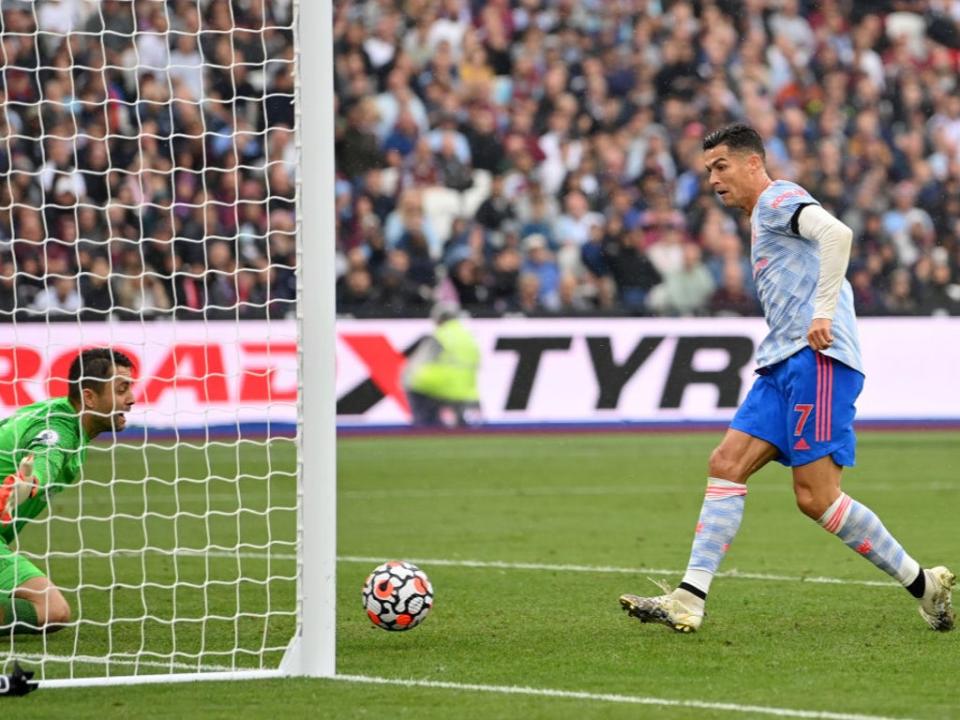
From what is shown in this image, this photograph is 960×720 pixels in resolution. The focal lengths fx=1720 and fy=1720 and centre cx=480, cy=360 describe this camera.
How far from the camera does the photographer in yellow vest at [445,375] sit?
17.7 metres

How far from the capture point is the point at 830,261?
21.6ft

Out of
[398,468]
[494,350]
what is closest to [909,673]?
[398,468]

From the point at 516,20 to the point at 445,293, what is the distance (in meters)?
4.81

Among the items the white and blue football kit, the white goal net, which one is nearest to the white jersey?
the white and blue football kit

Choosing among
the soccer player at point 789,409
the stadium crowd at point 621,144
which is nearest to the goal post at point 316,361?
the soccer player at point 789,409

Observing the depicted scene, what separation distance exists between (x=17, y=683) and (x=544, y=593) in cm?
325

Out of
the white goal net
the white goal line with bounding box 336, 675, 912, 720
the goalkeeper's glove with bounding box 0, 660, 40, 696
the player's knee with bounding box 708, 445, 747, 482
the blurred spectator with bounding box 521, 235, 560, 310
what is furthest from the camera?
the blurred spectator with bounding box 521, 235, 560, 310

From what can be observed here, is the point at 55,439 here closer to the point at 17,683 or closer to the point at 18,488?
the point at 18,488

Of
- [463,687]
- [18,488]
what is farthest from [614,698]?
[18,488]

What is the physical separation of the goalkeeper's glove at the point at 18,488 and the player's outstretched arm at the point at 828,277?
299 centimetres

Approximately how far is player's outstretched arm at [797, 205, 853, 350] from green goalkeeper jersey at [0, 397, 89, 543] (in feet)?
9.53

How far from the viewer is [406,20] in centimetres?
2167

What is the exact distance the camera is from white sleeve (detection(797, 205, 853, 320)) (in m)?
6.55

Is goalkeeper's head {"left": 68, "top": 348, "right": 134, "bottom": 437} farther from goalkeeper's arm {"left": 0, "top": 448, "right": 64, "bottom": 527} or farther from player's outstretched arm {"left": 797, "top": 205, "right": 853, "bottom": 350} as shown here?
player's outstretched arm {"left": 797, "top": 205, "right": 853, "bottom": 350}
